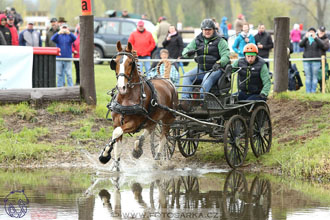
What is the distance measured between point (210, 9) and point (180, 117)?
42.6m

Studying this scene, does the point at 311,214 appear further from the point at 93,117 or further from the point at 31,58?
the point at 31,58

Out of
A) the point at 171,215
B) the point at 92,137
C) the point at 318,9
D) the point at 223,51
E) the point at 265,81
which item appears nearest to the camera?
the point at 171,215

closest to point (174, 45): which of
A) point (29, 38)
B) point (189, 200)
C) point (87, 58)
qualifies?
point (29, 38)

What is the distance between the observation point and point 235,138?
12.2 meters

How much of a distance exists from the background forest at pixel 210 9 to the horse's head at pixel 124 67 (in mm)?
41312

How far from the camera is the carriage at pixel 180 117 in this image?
10.8 metres

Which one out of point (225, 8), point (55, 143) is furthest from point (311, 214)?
point (225, 8)

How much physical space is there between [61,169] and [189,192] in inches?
113

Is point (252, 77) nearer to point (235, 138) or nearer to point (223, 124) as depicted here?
point (223, 124)

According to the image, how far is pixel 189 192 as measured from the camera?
9898mm

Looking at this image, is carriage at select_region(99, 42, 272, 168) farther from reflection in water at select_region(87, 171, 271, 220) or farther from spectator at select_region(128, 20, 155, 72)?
spectator at select_region(128, 20, 155, 72)

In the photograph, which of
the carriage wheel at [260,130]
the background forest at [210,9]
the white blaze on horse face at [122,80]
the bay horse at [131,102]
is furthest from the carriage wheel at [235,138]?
the background forest at [210,9]

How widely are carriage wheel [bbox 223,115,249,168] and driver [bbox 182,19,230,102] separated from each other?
2.46ft

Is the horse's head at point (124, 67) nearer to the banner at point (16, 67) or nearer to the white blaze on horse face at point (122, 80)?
the white blaze on horse face at point (122, 80)
